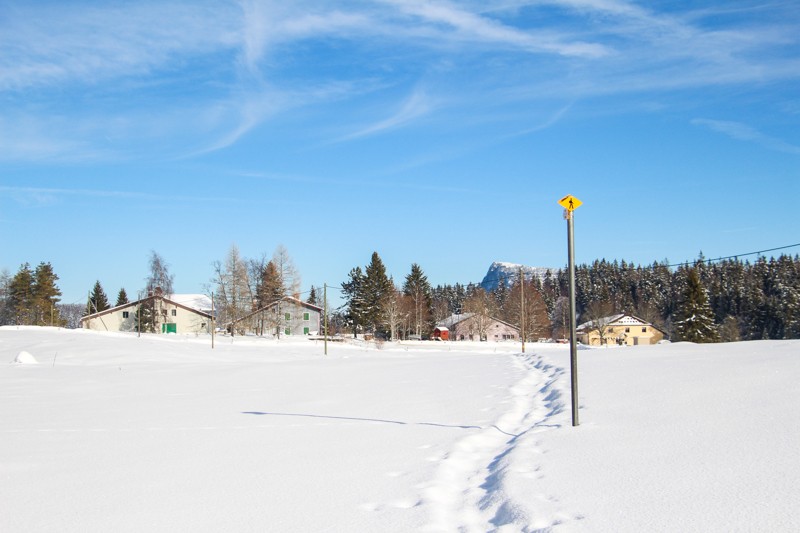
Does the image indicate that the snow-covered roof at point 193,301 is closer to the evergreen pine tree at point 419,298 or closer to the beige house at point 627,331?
the evergreen pine tree at point 419,298

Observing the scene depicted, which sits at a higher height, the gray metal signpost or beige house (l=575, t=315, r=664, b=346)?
the gray metal signpost

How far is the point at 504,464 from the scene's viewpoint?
7324 mm

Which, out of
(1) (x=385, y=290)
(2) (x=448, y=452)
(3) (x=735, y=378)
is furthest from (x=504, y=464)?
(1) (x=385, y=290)

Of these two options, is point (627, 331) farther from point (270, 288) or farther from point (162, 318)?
point (162, 318)

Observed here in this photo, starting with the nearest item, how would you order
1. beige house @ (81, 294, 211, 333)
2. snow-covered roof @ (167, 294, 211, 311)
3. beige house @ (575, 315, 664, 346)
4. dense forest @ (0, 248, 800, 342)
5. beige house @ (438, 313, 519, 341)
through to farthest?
dense forest @ (0, 248, 800, 342)
beige house @ (81, 294, 211, 333)
beige house @ (575, 315, 664, 346)
snow-covered roof @ (167, 294, 211, 311)
beige house @ (438, 313, 519, 341)

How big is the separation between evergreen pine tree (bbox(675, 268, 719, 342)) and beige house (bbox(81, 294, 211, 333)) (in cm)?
6330

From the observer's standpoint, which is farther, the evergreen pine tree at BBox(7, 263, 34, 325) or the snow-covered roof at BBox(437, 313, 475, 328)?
the snow-covered roof at BBox(437, 313, 475, 328)

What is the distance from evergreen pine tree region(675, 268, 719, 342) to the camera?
63.7m

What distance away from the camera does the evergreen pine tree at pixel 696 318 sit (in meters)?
63.7

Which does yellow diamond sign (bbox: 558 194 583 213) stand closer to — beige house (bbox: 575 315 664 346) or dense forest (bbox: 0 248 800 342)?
dense forest (bbox: 0 248 800 342)

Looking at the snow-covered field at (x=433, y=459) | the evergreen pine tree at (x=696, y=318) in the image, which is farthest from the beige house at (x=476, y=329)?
the snow-covered field at (x=433, y=459)

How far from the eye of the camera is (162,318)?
87688 millimetres

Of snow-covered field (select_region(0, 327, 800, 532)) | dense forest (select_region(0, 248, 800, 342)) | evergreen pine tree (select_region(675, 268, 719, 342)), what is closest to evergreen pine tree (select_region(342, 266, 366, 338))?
dense forest (select_region(0, 248, 800, 342))

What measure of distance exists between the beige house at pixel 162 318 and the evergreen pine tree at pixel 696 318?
63.3m
